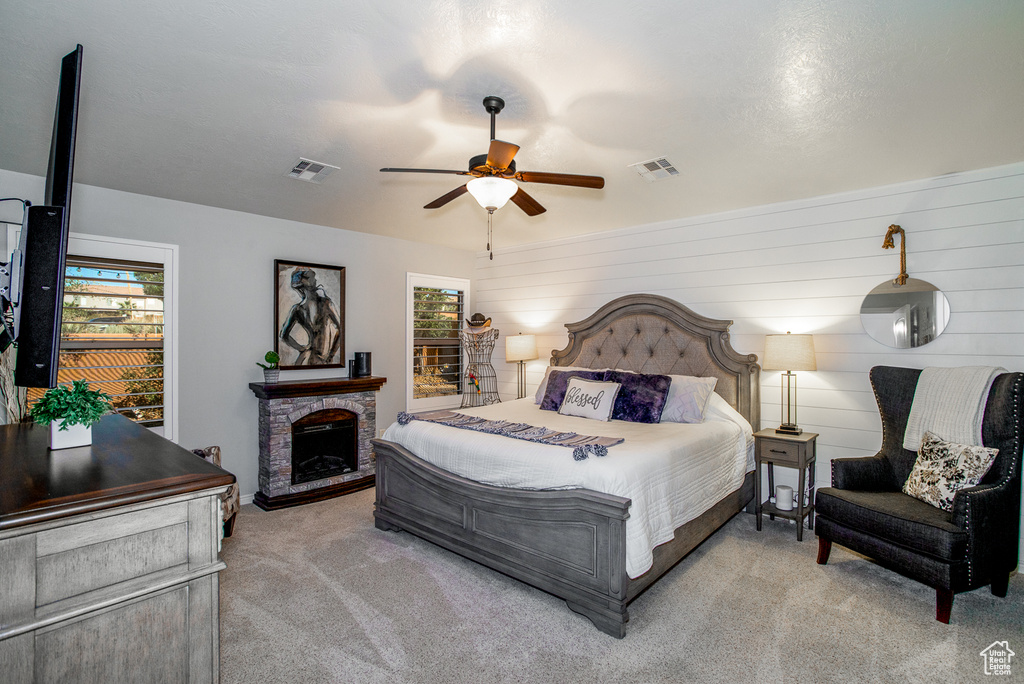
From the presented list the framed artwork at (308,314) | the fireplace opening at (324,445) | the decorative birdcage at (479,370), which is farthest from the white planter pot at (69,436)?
the decorative birdcage at (479,370)

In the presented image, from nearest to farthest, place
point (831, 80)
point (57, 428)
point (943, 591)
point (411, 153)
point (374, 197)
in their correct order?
point (57, 428), point (831, 80), point (943, 591), point (411, 153), point (374, 197)

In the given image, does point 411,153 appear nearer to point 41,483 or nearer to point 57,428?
point 57,428

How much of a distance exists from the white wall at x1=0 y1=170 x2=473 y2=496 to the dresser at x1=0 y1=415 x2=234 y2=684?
2817 mm

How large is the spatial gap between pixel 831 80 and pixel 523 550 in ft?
8.86

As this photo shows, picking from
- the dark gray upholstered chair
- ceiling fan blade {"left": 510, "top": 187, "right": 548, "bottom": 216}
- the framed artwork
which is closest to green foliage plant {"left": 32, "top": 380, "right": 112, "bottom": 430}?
ceiling fan blade {"left": 510, "top": 187, "right": 548, "bottom": 216}

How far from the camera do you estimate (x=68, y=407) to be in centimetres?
169

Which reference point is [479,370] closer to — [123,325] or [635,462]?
[123,325]

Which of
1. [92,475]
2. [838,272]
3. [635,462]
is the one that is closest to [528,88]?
[635,462]

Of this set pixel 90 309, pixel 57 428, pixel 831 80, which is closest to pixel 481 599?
pixel 57 428

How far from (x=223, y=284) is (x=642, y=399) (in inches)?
139

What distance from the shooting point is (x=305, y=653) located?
223 cm

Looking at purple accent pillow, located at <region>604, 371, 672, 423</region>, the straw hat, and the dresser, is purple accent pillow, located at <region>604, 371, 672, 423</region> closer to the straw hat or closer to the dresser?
the straw hat

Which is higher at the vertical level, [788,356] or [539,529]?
[788,356]

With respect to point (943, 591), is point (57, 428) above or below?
above
